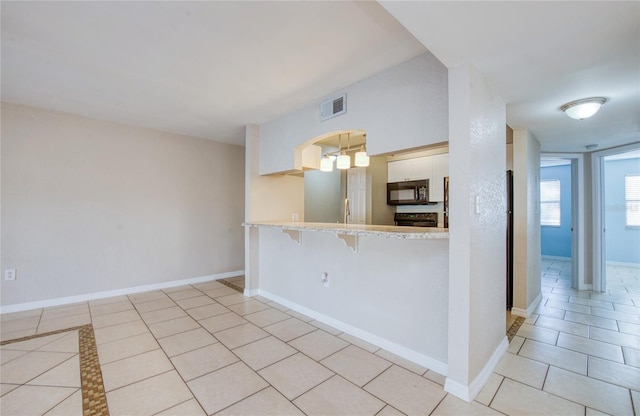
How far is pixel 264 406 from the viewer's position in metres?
1.72

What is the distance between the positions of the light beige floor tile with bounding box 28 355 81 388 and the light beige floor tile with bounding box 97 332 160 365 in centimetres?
17

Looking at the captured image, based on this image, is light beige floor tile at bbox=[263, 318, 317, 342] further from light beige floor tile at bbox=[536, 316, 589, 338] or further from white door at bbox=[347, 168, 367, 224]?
white door at bbox=[347, 168, 367, 224]

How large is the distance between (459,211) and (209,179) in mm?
4121

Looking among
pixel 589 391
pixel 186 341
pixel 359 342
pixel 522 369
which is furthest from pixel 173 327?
pixel 589 391

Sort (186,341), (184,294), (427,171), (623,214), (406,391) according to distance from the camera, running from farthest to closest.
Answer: (623,214), (427,171), (184,294), (186,341), (406,391)

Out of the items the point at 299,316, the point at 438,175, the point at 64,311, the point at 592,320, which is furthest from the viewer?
the point at 438,175

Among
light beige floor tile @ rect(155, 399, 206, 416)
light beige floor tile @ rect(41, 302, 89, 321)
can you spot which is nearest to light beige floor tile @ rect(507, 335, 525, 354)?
light beige floor tile @ rect(155, 399, 206, 416)

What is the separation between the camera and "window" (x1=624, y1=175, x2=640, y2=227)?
223 inches

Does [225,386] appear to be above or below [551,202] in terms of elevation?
below

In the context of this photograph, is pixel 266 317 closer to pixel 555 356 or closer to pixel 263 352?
pixel 263 352

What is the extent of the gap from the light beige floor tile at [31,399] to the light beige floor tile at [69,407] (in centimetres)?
4

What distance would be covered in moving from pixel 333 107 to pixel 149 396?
2.73 meters

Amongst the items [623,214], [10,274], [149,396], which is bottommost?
[149,396]

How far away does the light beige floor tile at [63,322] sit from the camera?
2.84m
